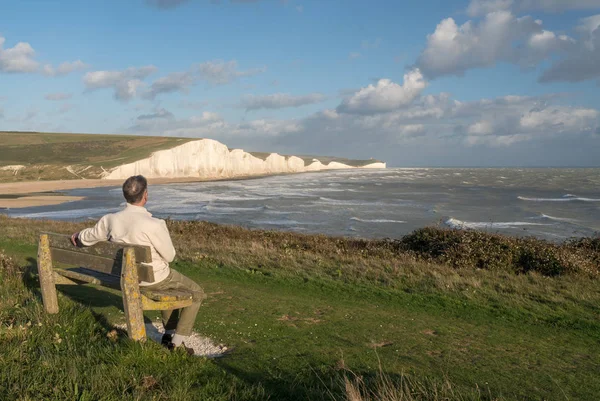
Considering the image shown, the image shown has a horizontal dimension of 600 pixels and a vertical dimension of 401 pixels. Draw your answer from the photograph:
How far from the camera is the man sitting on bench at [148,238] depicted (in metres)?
4.85

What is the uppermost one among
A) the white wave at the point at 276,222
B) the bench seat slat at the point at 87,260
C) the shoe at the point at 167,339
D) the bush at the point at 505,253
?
the bench seat slat at the point at 87,260

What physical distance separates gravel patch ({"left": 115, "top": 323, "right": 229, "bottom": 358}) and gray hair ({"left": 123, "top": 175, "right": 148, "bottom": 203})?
5.11 feet

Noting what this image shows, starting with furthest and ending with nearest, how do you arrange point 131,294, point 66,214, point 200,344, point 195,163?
point 195,163 < point 66,214 < point 200,344 < point 131,294

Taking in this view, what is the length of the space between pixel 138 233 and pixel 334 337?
2702 millimetres

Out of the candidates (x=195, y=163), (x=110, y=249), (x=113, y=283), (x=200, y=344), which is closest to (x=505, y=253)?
(x=200, y=344)

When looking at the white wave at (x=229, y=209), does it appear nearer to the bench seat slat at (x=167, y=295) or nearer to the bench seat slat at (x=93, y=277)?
the bench seat slat at (x=93, y=277)

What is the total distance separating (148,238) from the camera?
4863 mm

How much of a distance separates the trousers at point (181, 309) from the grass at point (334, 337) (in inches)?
17.2

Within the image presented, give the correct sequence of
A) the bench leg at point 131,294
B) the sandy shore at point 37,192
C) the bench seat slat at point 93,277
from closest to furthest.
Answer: the bench leg at point 131,294
the bench seat slat at point 93,277
the sandy shore at point 37,192

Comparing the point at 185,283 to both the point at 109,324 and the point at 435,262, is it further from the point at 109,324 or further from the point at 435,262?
the point at 435,262

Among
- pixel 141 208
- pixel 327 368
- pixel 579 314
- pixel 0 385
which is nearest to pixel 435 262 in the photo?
pixel 579 314

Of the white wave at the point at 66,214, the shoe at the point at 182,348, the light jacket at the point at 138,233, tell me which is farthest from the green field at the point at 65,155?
the shoe at the point at 182,348

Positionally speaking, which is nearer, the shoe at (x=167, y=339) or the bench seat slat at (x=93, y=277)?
the bench seat slat at (x=93, y=277)

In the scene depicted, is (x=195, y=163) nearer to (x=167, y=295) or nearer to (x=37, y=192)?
(x=37, y=192)
